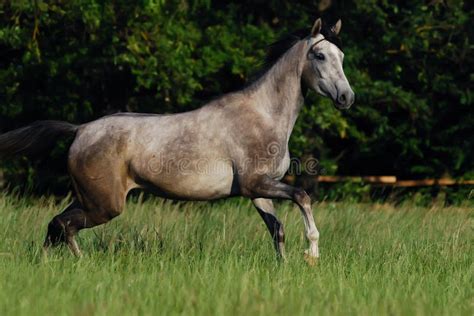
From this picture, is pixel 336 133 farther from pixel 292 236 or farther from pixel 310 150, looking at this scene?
pixel 292 236

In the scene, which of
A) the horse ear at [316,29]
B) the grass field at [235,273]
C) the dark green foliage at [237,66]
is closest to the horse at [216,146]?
the horse ear at [316,29]

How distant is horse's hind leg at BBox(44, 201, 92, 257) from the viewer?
311 inches

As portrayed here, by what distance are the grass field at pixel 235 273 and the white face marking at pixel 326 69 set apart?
1.31m

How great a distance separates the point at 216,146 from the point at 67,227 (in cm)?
140

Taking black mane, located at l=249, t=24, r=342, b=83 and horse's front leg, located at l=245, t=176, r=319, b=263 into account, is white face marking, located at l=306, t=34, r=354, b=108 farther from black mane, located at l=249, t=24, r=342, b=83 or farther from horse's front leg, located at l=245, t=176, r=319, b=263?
horse's front leg, located at l=245, t=176, r=319, b=263

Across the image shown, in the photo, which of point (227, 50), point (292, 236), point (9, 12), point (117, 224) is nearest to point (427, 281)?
point (292, 236)

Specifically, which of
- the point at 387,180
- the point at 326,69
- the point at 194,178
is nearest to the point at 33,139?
the point at 194,178

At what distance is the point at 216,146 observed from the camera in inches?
303

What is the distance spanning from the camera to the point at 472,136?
1630cm

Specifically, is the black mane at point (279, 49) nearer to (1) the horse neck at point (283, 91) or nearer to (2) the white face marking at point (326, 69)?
(1) the horse neck at point (283, 91)

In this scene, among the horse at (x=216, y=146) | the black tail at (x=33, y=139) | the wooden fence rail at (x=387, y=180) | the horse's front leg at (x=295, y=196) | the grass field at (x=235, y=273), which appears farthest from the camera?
the wooden fence rail at (x=387, y=180)

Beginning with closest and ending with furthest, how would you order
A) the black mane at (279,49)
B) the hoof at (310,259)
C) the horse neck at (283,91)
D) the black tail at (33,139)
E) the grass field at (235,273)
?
the grass field at (235,273) < the hoof at (310,259) < the horse neck at (283,91) < the black mane at (279,49) < the black tail at (33,139)

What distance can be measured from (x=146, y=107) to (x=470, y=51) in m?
5.25

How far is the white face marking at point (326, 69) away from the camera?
768cm
